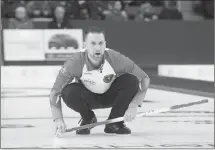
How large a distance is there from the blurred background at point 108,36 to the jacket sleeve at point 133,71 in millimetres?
6417

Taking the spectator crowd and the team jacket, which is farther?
the spectator crowd

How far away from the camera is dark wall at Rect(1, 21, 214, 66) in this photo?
1128 centimetres

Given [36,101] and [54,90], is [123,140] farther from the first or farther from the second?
[36,101]

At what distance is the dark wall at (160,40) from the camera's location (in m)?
11.3

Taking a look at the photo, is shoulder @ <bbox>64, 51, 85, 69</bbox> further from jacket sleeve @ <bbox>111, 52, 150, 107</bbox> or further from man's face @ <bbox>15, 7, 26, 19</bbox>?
man's face @ <bbox>15, 7, 26, 19</bbox>

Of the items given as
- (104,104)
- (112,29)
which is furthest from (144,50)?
(104,104)

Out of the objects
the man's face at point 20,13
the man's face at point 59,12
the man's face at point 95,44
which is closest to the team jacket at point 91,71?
the man's face at point 95,44

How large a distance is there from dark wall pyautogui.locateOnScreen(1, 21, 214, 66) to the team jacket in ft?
23.9

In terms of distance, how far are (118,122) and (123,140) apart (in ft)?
1.08

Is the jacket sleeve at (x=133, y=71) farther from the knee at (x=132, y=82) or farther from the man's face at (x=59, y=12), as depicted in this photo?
the man's face at (x=59, y=12)

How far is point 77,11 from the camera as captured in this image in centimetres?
1139

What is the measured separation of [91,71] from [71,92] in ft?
0.77

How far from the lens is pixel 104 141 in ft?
12.5

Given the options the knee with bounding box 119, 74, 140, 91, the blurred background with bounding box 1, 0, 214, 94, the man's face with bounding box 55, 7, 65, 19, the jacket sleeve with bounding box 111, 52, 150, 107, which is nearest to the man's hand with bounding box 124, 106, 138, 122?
the jacket sleeve with bounding box 111, 52, 150, 107
